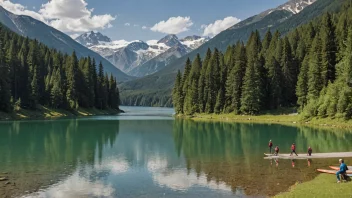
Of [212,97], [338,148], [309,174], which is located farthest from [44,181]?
[212,97]

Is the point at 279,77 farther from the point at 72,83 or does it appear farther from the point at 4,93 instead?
the point at 4,93

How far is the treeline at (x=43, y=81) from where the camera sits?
144 metres

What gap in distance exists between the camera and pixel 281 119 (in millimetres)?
119875

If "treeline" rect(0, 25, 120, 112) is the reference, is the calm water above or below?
below

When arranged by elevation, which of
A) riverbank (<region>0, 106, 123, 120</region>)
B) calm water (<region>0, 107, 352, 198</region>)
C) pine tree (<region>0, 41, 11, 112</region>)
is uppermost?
pine tree (<region>0, 41, 11, 112</region>)

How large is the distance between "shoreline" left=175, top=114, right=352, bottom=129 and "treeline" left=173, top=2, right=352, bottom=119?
2293 mm

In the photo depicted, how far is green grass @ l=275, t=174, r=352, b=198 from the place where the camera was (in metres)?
25.8

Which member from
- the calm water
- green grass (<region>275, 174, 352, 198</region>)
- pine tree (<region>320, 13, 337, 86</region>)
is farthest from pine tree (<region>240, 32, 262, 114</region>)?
green grass (<region>275, 174, 352, 198</region>)

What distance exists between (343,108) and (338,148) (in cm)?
3879

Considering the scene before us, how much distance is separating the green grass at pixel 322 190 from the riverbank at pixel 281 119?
63798mm

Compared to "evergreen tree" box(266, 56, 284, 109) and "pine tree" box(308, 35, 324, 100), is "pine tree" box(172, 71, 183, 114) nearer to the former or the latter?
"evergreen tree" box(266, 56, 284, 109)

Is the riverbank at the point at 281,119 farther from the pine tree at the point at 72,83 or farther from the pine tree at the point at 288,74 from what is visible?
the pine tree at the point at 72,83

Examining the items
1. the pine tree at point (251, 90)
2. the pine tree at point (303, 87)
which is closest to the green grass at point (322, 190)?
the pine tree at point (303, 87)

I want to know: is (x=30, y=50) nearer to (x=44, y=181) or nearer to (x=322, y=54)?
(x=322, y=54)
